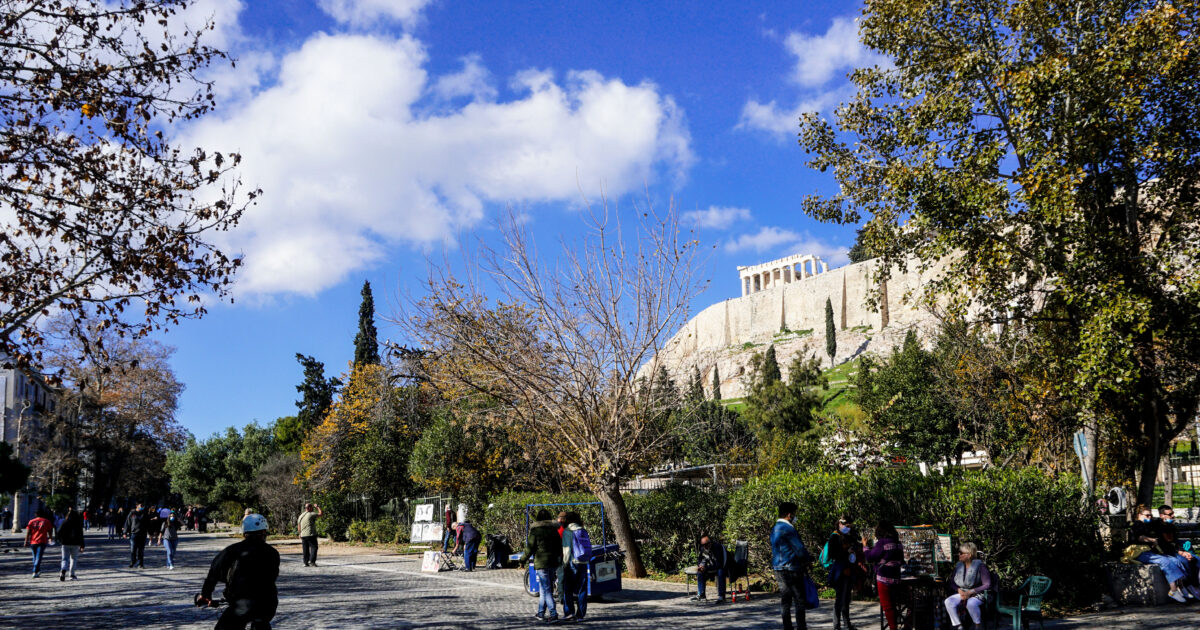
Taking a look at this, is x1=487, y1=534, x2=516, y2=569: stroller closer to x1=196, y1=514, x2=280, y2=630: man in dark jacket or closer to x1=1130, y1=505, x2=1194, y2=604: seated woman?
x1=1130, y1=505, x2=1194, y2=604: seated woman

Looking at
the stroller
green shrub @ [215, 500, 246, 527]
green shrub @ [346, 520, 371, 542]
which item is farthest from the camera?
green shrub @ [215, 500, 246, 527]

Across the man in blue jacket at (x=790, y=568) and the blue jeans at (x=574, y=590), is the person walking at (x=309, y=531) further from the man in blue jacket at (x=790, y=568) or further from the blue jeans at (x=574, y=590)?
the man in blue jacket at (x=790, y=568)

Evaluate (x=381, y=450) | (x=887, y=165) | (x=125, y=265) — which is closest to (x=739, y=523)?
(x=887, y=165)

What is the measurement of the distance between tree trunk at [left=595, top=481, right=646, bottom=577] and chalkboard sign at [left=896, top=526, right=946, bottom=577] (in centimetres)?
658

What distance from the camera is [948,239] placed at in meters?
13.0

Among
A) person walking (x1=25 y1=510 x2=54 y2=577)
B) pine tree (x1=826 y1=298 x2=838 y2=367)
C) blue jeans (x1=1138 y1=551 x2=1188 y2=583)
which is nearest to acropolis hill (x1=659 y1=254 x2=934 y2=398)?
pine tree (x1=826 y1=298 x2=838 y2=367)

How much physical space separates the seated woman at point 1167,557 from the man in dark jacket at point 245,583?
10963 mm

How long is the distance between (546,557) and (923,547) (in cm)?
469

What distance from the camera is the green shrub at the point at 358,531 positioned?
3153 centimetres

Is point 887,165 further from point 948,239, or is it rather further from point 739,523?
point 739,523

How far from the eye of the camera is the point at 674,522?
16578mm

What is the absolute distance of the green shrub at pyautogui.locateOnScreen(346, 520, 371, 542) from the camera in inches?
1241

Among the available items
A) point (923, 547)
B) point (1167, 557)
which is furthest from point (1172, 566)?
point (923, 547)

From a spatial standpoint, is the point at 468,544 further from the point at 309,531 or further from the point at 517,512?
the point at 309,531
